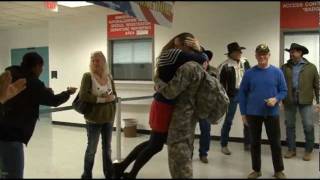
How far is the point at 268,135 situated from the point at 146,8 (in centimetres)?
215

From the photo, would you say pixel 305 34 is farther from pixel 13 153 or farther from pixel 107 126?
pixel 13 153

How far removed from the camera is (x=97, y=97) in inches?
104

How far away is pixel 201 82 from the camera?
1310mm

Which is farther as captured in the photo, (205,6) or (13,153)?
(13,153)

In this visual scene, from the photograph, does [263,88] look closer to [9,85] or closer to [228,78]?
[228,78]

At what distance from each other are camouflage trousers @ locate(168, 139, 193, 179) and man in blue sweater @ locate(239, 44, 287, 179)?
1414 mm

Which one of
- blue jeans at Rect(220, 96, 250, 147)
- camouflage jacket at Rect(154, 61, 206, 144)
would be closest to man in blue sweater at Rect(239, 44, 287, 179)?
blue jeans at Rect(220, 96, 250, 147)

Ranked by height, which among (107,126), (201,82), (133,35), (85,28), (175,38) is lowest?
(107,126)

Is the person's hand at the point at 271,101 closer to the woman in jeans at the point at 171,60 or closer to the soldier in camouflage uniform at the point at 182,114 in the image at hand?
the woman in jeans at the point at 171,60

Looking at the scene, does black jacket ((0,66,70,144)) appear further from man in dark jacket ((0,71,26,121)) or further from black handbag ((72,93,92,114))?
black handbag ((72,93,92,114))

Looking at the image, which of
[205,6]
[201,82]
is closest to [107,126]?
[201,82]

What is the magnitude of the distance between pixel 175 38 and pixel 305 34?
3.50 m

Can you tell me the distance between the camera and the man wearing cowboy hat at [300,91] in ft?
12.7

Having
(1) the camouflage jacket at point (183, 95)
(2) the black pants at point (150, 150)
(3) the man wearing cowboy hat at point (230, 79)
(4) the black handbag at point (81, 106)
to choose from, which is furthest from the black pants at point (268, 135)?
(1) the camouflage jacket at point (183, 95)
